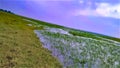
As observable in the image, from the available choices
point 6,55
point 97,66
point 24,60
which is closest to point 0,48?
point 6,55

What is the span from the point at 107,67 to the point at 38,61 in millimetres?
6117

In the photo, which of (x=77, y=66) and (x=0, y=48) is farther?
(x=0, y=48)

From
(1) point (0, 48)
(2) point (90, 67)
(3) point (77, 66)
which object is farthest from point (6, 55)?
(2) point (90, 67)

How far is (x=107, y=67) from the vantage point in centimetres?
1836

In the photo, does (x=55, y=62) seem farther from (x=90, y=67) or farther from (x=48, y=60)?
(x=90, y=67)

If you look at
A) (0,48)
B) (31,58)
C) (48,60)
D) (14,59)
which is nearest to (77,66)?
(48,60)

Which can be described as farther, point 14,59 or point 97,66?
point 97,66

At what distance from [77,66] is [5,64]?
5.68m

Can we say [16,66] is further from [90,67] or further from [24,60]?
[90,67]

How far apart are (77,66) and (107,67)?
3.15m

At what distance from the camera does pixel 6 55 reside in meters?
16.5

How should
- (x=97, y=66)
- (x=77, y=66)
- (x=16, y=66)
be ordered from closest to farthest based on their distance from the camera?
(x=16, y=66)
(x=77, y=66)
(x=97, y=66)

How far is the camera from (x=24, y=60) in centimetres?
1609

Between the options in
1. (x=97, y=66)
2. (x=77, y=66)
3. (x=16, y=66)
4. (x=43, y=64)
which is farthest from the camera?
(x=97, y=66)
